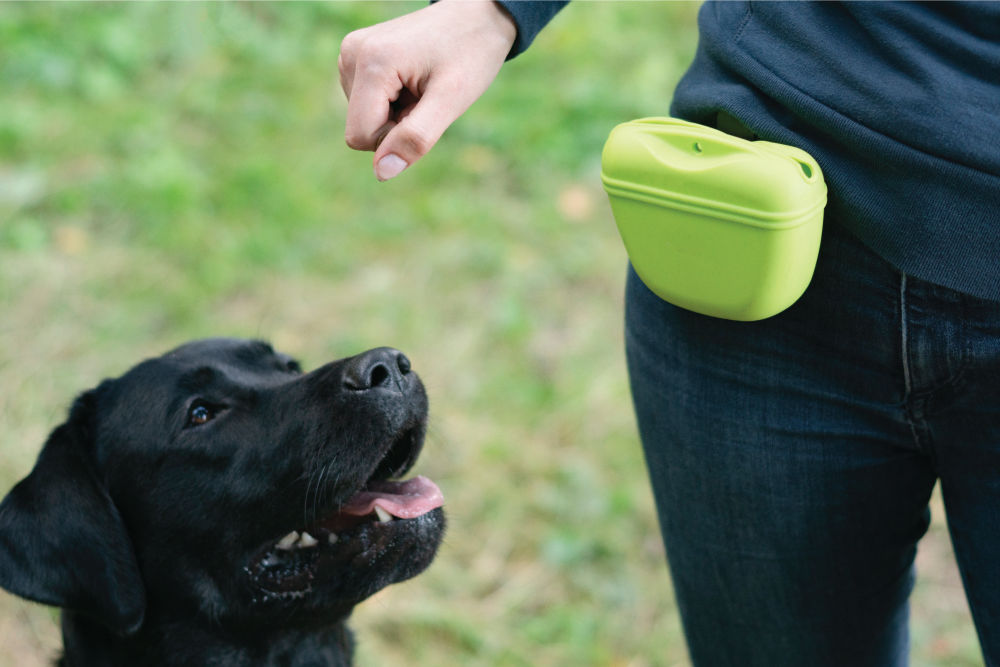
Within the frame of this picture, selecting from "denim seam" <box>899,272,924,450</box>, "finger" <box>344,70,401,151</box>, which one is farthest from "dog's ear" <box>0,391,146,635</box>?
"denim seam" <box>899,272,924,450</box>

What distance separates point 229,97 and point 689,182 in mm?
5360

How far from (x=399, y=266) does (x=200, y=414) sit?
277cm

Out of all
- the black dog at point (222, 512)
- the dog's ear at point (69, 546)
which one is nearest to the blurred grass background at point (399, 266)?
the black dog at point (222, 512)

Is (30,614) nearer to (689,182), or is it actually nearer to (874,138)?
(689,182)

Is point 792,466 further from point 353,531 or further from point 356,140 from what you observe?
point 353,531

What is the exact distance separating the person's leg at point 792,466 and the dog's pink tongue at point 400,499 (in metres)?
0.64

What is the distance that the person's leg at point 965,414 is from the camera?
1387mm

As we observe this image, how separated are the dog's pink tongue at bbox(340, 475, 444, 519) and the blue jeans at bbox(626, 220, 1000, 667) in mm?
634

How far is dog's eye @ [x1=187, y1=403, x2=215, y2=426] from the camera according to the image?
2.43 meters

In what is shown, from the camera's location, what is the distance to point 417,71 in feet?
5.09

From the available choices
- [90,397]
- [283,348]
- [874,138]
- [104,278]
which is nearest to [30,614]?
[90,397]

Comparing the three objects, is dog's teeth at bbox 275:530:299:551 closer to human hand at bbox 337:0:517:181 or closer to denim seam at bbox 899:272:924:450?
human hand at bbox 337:0:517:181

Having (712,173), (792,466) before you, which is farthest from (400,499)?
(712,173)

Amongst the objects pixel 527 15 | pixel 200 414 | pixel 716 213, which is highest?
pixel 527 15
